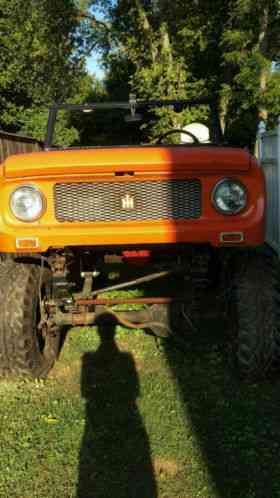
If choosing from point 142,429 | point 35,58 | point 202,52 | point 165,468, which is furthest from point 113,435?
point 202,52

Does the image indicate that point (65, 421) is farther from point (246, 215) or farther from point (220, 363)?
point (246, 215)

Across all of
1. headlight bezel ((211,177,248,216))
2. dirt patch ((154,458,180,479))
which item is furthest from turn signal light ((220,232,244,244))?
dirt patch ((154,458,180,479))

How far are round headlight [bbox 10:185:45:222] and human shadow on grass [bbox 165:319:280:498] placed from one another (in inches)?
56.5

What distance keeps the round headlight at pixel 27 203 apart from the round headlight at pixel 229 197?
3.44 feet

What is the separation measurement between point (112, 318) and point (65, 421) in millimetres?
775

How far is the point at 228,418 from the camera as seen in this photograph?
3.04 meters

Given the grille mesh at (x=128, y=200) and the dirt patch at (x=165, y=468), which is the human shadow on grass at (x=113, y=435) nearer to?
the dirt patch at (x=165, y=468)

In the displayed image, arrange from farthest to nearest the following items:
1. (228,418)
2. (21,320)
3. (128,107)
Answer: (128,107), (21,320), (228,418)

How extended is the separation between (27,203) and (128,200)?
2.00 ft

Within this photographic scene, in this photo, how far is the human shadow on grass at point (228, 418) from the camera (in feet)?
8.16

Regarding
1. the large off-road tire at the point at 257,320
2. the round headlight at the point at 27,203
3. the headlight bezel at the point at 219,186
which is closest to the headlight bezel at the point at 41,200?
the round headlight at the point at 27,203

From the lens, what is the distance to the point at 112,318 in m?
3.61

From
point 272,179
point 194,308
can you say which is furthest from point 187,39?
point 194,308

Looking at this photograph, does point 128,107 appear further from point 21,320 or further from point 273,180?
point 273,180
